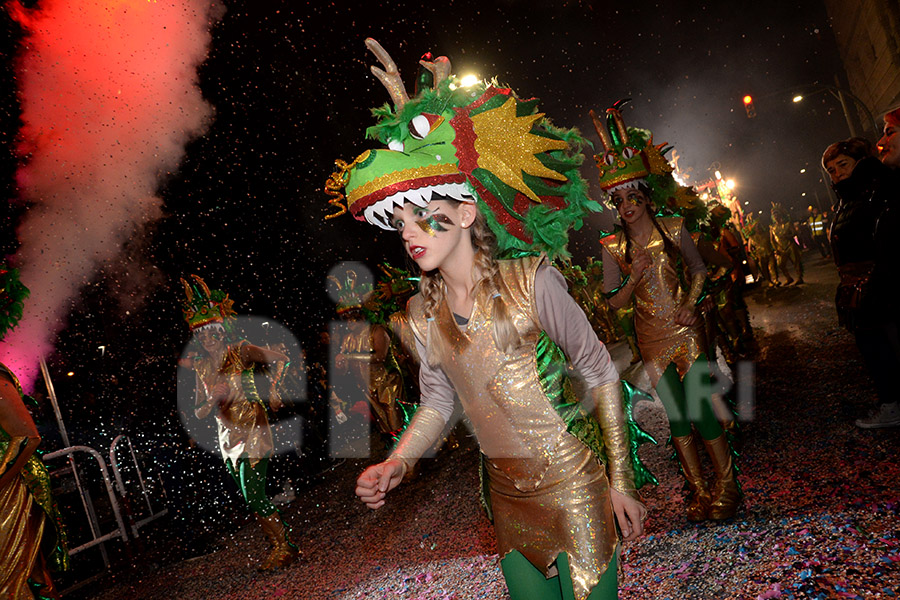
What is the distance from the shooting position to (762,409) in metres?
5.51

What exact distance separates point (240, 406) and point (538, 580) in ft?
12.8

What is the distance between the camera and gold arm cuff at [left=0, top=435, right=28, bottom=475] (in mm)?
3016

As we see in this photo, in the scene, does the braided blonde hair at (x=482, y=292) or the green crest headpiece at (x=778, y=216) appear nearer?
the braided blonde hair at (x=482, y=292)

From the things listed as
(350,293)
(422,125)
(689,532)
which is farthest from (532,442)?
(350,293)

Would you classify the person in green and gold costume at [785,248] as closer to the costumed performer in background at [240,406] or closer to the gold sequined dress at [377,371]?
the gold sequined dress at [377,371]

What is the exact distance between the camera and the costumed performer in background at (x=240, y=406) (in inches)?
189

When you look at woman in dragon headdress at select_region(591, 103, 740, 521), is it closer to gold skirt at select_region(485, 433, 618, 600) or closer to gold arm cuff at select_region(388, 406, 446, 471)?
gold skirt at select_region(485, 433, 618, 600)

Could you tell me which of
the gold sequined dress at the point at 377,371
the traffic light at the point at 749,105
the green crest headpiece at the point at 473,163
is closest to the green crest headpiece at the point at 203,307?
the gold sequined dress at the point at 377,371

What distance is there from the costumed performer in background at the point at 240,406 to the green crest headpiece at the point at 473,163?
11.7 feet

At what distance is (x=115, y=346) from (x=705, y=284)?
9.15 metres

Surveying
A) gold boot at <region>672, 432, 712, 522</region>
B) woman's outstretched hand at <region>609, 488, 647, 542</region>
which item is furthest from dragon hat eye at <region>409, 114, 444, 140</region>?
gold boot at <region>672, 432, 712, 522</region>

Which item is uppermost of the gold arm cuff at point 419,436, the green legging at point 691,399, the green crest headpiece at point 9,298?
the green crest headpiece at point 9,298

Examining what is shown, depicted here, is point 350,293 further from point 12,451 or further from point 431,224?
point 431,224

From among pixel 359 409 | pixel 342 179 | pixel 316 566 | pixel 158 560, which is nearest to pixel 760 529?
pixel 342 179
